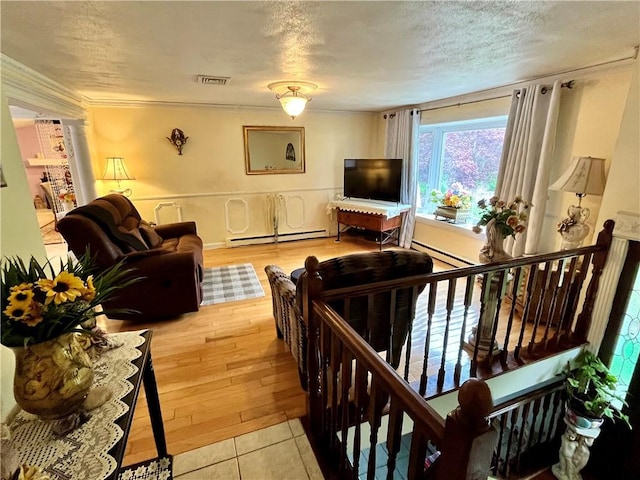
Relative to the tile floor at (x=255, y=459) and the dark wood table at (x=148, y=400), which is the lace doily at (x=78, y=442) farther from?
the tile floor at (x=255, y=459)

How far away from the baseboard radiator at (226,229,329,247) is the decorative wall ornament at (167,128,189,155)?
5.16ft

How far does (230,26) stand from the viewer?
1.69 metres

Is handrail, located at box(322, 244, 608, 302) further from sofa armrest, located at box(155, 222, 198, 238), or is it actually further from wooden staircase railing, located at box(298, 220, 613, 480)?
sofa armrest, located at box(155, 222, 198, 238)

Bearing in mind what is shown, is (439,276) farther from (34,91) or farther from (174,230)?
(34,91)

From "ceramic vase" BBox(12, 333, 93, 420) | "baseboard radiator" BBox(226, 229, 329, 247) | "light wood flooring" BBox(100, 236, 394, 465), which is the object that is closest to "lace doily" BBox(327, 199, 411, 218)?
"baseboard radiator" BBox(226, 229, 329, 247)

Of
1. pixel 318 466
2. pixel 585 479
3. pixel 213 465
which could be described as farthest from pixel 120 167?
pixel 585 479

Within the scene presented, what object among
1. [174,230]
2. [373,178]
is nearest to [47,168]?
[174,230]

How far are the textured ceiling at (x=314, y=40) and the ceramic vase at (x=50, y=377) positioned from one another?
1.48 meters

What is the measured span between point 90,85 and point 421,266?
3.59m

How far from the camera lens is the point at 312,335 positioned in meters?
1.48

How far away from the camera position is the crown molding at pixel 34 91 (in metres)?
2.22

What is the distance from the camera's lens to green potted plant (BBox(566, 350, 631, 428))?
2.14m

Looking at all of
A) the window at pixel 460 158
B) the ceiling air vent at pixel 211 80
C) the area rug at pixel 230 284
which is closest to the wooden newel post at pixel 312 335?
the area rug at pixel 230 284

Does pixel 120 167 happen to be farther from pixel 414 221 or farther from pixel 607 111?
pixel 607 111
